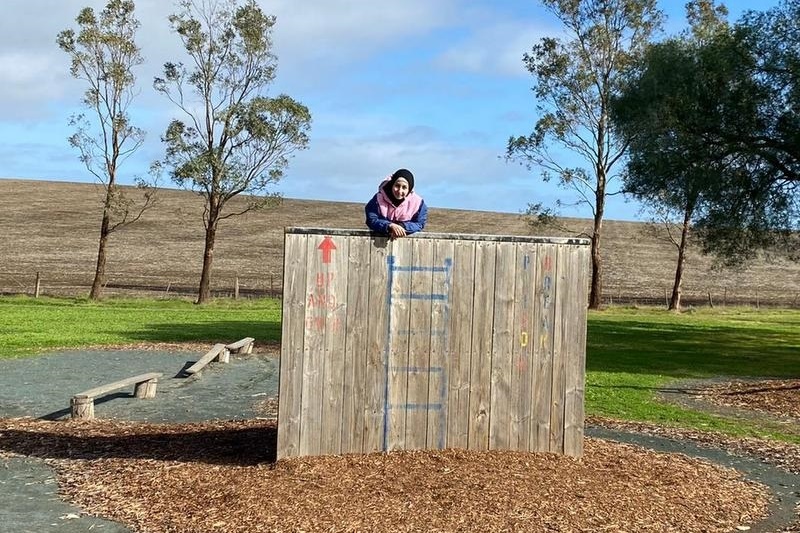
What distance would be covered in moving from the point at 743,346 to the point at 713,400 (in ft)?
37.8

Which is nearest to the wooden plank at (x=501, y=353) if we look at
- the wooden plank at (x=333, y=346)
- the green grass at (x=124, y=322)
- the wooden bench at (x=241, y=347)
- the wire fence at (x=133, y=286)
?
the wooden plank at (x=333, y=346)

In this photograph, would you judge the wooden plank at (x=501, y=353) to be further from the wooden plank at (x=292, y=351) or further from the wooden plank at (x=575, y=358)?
the wooden plank at (x=292, y=351)

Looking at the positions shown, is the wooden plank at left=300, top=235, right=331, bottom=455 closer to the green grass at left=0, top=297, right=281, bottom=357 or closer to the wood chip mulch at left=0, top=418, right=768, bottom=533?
the wood chip mulch at left=0, top=418, right=768, bottom=533

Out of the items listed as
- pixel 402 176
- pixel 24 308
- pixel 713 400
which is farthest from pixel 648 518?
pixel 24 308

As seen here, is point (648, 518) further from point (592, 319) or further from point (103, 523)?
point (592, 319)

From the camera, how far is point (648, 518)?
260 inches

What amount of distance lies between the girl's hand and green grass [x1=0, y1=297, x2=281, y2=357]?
12919mm

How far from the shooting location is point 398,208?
7961 mm

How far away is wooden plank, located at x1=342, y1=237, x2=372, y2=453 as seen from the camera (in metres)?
7.86

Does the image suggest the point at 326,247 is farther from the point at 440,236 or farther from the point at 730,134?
the point at 730,134

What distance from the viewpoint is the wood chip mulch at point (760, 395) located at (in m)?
13.7

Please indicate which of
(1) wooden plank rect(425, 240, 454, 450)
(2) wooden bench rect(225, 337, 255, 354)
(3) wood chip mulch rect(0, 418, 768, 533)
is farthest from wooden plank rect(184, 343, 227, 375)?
(1) wooden plank rect(425, 240, 454, 450)

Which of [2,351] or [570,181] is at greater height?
[570,181]

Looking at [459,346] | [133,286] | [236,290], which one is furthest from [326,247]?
[133,286]
